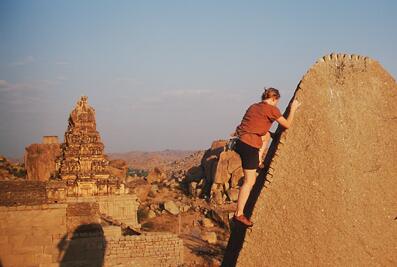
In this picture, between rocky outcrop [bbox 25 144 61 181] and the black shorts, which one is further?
rocky outcrop [bbox 25 144 61 181]

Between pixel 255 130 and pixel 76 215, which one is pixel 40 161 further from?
pixel 255 130

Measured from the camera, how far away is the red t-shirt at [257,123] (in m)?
3.64

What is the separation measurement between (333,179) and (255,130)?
666 millimetres

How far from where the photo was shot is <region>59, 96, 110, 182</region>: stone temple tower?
20.4 metres

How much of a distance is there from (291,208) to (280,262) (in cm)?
39

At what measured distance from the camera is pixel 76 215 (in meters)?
9.14

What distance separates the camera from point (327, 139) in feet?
11.9

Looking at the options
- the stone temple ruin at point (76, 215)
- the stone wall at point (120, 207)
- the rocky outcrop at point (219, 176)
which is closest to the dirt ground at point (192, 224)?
the rocky outcrop at point (219, 176)

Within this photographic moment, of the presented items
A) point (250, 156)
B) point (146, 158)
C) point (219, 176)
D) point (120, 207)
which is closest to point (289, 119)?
point (250, 156)

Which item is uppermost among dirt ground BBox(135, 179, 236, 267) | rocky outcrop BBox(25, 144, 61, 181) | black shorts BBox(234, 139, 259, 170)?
black shorts BBox(234, 139, 259, 170)

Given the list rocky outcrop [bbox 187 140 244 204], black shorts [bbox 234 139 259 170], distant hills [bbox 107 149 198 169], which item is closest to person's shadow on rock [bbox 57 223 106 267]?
black shorts [bbox 234 139 259 170]

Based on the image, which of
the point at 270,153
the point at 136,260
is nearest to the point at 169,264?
the point at 136,260

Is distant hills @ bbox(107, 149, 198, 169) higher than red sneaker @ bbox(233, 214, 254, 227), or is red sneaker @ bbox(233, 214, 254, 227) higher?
red sneaker @ bbox(233, 214, 254, 227)

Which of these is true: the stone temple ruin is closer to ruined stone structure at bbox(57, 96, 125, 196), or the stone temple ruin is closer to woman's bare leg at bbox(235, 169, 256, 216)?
ruined stone structure at bbox(57, 96, 125, 196)
